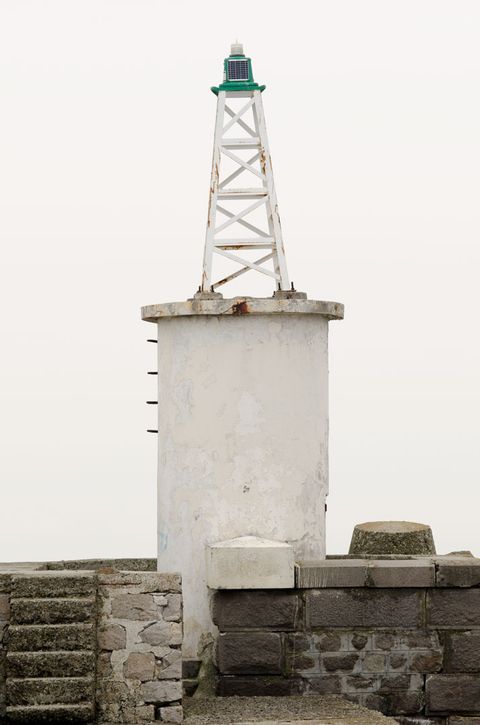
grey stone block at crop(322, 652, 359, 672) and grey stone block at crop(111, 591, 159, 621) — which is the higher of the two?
grey stone block at crop(111, 591, 159, 621)

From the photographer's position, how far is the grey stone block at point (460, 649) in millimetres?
12359

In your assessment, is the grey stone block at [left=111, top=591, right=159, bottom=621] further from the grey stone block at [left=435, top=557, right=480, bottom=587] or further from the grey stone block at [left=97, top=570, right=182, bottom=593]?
the grey stone block at [left=435, top=557, right=480, bottom=587]

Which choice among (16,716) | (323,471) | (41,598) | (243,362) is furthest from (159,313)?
(16,716)

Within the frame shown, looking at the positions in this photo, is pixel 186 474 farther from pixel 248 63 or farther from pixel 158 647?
pixel 248 63

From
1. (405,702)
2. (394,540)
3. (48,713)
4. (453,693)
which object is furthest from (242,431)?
(48,713)

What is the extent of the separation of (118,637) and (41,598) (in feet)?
2.10

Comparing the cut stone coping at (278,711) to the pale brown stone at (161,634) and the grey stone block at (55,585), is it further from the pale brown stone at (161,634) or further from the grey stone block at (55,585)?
the grey stone block at (55,585)

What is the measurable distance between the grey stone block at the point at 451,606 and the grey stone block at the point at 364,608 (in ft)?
0.33

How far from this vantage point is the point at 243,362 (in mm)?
12625

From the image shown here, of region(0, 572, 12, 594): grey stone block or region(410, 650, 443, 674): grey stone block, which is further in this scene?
region(410, 650, 443, 674): grey stone block

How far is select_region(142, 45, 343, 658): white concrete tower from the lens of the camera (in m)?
12.6

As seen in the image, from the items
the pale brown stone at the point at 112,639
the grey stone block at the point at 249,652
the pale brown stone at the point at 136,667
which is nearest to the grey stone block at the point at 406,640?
the grey stone block at the point at 249,652

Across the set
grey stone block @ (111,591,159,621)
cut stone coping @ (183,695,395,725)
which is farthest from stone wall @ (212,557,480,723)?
grey stone block @ (111,591,159,621)

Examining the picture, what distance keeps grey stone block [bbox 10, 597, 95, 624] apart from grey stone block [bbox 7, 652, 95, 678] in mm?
243
